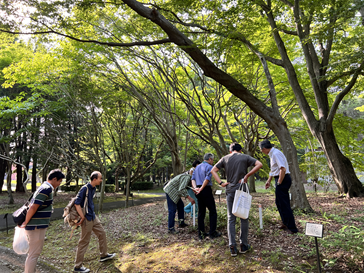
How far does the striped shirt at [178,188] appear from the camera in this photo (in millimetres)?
5539

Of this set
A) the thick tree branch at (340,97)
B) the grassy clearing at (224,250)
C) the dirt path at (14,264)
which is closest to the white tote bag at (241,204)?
the grassy clearing at (224,250)

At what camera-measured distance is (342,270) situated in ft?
9.61

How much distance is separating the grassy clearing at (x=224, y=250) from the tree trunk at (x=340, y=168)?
1.90 metres

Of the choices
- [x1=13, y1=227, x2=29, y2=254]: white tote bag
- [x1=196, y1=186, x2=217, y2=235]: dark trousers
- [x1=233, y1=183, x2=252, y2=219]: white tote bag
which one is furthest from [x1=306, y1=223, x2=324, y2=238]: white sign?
[x1=13, y1=227, x2=29, y2=254]: white tote bag

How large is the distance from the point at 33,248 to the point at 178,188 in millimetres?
3093

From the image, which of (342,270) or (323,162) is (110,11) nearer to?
(342,270)

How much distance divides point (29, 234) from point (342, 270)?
4.51 meters

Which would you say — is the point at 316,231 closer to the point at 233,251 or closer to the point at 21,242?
the point at 233,251

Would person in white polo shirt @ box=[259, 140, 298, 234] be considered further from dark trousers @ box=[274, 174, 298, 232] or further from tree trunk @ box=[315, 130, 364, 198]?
tree trunk @ box=[315, 130, 364, 198]

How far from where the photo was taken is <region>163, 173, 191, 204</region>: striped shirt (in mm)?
5539

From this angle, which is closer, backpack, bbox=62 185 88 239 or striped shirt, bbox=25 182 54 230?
striped shirt, bbox=25 182 54 230

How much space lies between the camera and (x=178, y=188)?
18.5ft

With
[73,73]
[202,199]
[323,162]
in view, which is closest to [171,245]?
[202,199]

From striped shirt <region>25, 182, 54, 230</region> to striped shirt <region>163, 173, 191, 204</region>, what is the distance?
2.65 metres
